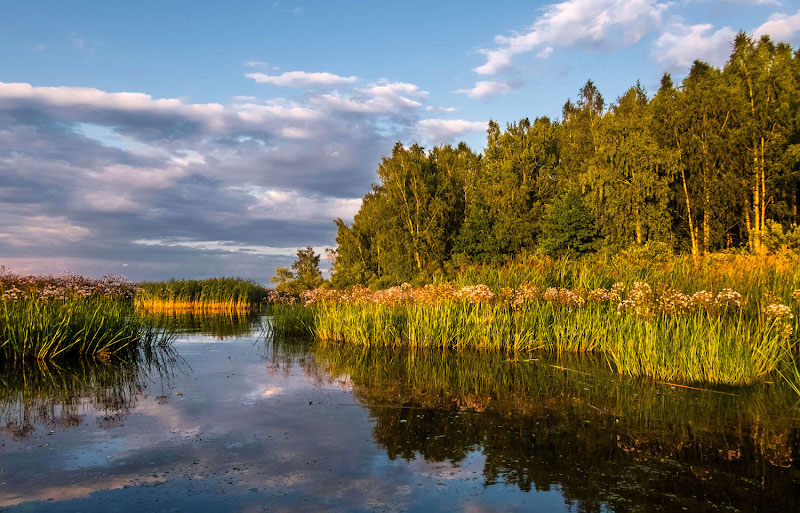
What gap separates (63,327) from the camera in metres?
12.7

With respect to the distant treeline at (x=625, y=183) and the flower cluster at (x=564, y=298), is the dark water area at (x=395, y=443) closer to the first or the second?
the flower cluster at (x=564, y=298)

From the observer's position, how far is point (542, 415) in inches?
292

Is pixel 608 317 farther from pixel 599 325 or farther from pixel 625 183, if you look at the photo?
pixel 625 183

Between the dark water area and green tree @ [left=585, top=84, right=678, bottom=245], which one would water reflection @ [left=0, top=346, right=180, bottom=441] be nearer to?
the dark water area

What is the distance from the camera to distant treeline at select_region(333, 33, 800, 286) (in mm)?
38969

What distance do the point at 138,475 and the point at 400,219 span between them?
47.0 meters

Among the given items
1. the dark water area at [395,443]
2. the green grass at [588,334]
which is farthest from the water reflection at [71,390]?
the green grass at [588,334]

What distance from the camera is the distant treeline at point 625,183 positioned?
38969mm

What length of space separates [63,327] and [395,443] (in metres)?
10.2

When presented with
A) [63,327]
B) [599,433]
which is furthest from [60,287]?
[599,433]

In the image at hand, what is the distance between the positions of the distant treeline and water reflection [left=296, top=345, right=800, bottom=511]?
30377 mm

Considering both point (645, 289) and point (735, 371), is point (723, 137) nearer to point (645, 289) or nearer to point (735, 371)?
point (645, 289)

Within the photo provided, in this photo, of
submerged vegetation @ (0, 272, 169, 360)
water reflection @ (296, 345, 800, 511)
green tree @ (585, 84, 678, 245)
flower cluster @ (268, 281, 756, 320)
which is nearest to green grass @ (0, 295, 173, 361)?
submerged vegetation @ (0, 272, 169, 360)

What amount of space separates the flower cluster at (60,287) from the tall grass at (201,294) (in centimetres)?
1292
